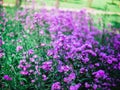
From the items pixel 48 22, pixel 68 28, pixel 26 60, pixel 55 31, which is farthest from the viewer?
pixel 48 22

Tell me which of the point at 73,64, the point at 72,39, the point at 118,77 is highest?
the point at 72,39

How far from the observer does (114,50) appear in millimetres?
4762

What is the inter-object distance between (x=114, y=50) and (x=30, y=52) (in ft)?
5.83

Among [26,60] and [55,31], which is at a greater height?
[55,31]

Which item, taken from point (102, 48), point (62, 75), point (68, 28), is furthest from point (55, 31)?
point (62, 75)

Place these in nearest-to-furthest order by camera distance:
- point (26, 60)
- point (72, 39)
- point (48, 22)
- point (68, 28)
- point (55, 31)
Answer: point (26, 60)
point (72, 39)
point (55, 31)
point (68, 28)
point (48, 22)

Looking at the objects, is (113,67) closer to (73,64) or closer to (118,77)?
(118,77)

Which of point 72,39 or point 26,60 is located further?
point 72,39

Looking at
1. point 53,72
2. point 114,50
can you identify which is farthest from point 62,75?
point 114,50

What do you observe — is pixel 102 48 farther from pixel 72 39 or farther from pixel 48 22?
pixel 48 22

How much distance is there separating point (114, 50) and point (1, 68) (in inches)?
88.0

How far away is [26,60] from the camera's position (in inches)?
160

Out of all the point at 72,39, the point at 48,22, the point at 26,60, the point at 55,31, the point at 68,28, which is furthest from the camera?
the point at 48,22

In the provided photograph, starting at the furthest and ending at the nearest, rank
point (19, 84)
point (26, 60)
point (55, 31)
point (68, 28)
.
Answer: point (68, 28), point (55, 31), point (26, 60), point (19, 84)
